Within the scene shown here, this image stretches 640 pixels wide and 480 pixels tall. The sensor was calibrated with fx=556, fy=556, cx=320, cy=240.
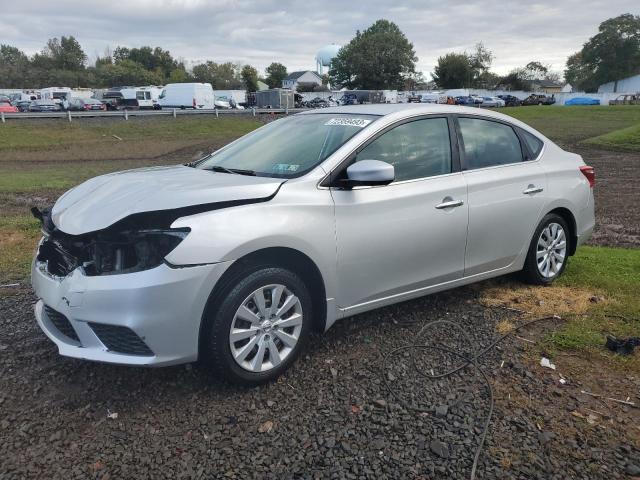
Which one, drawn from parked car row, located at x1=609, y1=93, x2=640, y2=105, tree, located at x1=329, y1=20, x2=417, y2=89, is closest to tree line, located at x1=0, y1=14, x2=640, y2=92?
tree, located at x1=329, y1=20, x2=417, y2=89

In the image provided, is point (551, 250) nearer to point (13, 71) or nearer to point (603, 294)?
point (603, 294)

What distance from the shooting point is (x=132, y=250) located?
126 inches

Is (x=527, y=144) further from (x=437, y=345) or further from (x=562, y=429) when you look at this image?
(x=562, y=429)

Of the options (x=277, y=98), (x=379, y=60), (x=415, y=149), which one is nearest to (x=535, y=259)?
(x=415, y=149)

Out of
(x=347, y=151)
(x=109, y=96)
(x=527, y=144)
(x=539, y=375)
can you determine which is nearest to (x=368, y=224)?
(x=347, y=151)

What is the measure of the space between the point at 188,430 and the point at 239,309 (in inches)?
28.6

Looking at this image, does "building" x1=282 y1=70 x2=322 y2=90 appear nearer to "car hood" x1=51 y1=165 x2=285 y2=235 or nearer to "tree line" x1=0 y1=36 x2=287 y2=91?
"tree line" x1=0 y1=36 x2=287 y2=91

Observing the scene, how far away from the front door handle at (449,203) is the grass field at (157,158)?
1234mm

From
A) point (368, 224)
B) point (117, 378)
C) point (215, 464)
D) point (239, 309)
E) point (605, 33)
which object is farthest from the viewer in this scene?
point (605, 33)

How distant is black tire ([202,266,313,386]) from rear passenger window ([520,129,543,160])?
295 cm

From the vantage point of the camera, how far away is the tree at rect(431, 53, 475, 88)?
95.1 meters

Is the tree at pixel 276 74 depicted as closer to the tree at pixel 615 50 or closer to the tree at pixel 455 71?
the tree at pixel 455 71

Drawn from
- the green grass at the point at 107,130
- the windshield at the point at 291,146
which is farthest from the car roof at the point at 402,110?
the green grass at the point at 107,130

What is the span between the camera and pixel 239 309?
10.9 ft
